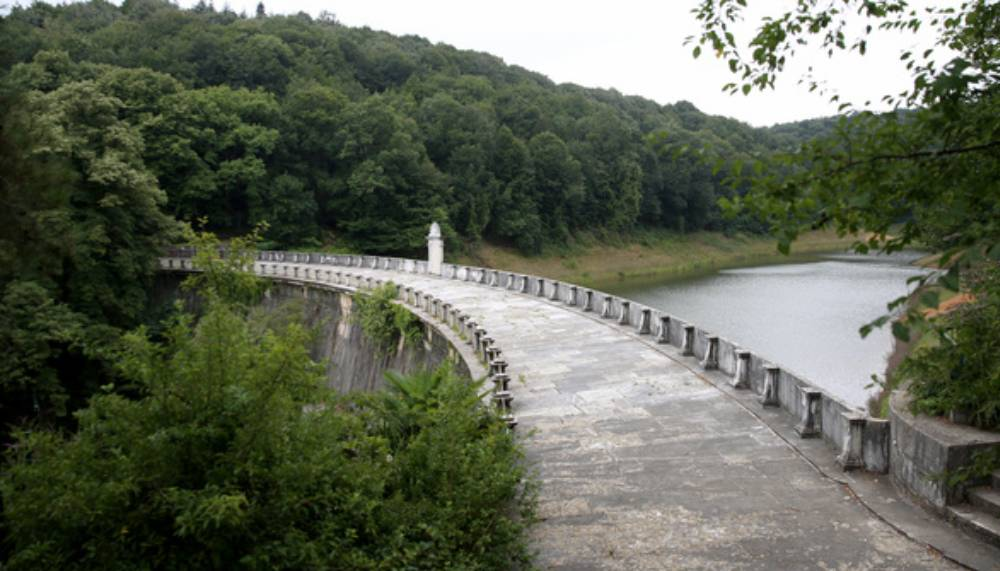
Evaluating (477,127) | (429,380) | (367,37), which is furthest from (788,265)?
(367,37)

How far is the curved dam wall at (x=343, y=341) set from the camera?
707 inches

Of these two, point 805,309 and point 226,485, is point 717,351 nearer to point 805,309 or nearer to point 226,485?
point 226,485

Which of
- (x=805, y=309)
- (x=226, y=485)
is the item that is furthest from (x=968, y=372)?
(x=805, y=309)

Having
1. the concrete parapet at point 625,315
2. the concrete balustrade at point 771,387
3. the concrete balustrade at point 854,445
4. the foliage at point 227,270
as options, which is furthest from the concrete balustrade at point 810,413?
the foliage at point 227,270

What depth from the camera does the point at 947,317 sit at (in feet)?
24.4

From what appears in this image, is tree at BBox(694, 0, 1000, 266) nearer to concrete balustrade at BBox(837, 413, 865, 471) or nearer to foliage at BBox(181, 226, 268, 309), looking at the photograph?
concrete balustrade at BBox(837, 413, 865, 471)

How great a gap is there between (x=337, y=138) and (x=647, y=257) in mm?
30735

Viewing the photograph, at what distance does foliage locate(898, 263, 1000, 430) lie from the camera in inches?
239

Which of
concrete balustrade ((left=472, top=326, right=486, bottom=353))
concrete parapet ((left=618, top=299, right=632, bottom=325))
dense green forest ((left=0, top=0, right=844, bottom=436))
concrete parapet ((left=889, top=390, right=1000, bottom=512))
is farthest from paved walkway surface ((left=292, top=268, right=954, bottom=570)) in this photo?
concrete parapet ((left=618, top=299, right=632, bottom=325))

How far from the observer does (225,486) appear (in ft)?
14.8

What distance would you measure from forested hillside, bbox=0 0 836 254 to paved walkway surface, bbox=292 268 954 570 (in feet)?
85.8

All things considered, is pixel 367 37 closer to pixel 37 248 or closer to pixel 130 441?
pixel 37 248

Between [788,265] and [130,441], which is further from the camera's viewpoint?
[788,265]

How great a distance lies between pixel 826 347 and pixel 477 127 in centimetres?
4105
